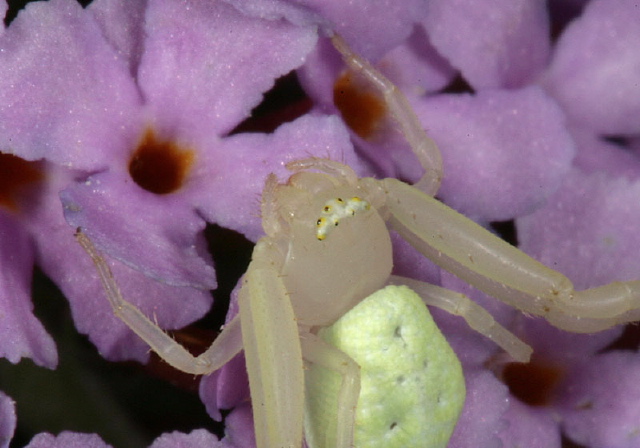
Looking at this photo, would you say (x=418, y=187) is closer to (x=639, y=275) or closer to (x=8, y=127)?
(x=639, y=275)

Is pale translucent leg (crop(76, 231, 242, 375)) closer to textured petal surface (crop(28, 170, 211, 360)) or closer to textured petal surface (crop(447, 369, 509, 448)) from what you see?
textured petal surface (crop(28, 170, 211, 360))

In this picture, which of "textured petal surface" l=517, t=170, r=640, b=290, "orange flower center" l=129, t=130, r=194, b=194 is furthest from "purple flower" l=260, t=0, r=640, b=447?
"orange flower center" l=129, t=130, r=194, b=194

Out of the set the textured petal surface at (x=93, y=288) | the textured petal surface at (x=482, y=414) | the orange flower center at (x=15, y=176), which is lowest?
the textured petal surface at (x=482, y=414)

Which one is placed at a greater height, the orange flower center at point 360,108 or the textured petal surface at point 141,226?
the textured petal surface at point 141,226

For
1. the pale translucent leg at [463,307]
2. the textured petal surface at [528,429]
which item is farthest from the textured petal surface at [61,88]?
the textured petal surface at [528,429]

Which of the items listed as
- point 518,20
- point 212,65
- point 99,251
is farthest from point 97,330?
point 518,20

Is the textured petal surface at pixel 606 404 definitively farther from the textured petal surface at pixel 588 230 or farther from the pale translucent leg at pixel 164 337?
the pale translucent leg at pixel 164 337
